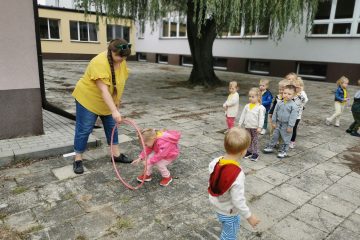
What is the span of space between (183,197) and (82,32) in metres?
25.5

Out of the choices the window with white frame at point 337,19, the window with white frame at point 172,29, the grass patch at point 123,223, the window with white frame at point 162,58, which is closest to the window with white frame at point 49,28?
the window with white frame at point 162,58

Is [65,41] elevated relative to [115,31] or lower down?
lower down

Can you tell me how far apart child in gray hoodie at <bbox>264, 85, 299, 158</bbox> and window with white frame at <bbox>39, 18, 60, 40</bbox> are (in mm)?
23479

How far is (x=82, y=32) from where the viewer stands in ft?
85.9

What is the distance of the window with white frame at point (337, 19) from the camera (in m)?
14.3

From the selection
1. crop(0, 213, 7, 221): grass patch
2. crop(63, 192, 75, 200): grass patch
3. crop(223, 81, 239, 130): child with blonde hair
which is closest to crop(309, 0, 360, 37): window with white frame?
crop(223, 81, 239, 130): child with blonde hair

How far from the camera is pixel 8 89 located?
513cm

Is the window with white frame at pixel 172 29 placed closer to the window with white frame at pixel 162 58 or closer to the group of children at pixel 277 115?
the window with white frame at pixel 162 58

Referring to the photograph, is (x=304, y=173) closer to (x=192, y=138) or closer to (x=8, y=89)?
(x=192, y=138)

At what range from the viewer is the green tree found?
9719 mm

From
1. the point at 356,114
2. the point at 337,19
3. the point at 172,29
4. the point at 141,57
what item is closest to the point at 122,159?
the point at 356,114

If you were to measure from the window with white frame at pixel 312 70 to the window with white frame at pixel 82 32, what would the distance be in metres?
18.1

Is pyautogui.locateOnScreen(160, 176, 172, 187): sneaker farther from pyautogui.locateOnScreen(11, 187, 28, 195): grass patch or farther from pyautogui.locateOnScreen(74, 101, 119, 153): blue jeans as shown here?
pyautogui.locateOnScreen(11, 187, 28, 195): grass patch

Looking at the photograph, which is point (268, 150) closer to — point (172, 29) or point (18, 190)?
point (18, 190)
